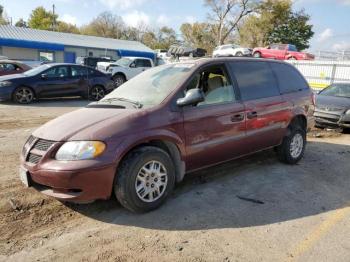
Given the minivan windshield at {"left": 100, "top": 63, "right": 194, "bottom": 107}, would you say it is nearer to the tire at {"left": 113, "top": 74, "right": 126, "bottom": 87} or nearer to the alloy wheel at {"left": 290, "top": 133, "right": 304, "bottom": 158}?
the alloy wheel at {"left": 290, "top": 133, "right": 304, "bottom": 158}

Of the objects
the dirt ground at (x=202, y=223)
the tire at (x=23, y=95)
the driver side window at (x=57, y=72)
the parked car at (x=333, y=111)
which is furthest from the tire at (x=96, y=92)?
the dirt ground at (x=202, y=223)

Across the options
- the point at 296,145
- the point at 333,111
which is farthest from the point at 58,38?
the point at 296,145

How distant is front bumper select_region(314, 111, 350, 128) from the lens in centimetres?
1005

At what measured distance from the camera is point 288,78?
20.7ft

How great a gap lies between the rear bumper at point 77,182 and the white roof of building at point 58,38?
3564 centimetres

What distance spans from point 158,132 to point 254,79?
212cm

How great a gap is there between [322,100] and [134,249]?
9.08 metres

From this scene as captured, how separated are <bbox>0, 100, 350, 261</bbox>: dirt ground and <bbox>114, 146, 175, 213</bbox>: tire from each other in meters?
0.16

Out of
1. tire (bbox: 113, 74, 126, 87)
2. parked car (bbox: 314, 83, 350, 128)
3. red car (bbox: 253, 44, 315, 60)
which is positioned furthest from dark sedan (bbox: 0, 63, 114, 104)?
red car (bbox: 253, 44, 315, 60)

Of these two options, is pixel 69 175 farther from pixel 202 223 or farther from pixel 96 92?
pixel 96 92

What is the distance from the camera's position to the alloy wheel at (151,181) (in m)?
4.07

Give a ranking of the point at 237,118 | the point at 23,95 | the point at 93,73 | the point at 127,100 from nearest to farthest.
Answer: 1. the point at 127,100
2. the point at 237,118
3. the point at 23,95
4. the point at 93,73

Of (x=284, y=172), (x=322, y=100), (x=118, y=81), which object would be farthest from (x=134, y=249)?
(x=118, y=81)

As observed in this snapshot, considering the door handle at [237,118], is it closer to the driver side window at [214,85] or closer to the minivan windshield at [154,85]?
the driver side window at [214,85]
